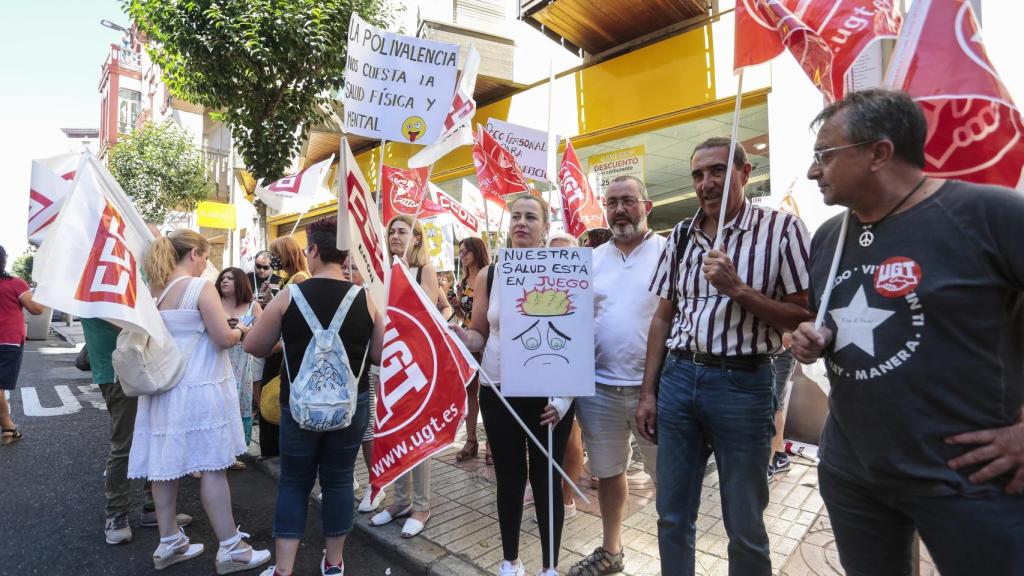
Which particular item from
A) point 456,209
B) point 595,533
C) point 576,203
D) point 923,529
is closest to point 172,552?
point 595,533

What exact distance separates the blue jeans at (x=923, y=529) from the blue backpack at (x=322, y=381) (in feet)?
6.90

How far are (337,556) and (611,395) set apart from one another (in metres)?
1.73

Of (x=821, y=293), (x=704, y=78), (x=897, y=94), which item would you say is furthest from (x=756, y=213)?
(x=704, y=78)

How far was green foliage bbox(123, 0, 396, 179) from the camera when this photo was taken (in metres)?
7.17

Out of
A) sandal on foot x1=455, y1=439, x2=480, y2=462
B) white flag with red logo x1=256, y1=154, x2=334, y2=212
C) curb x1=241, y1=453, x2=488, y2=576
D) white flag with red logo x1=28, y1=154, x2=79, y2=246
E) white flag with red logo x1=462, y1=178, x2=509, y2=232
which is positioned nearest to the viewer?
curb x1=241, y1=453, x2=488, y2=576

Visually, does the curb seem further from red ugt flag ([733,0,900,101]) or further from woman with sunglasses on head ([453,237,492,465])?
red ugt flag ([733,0,900,101])

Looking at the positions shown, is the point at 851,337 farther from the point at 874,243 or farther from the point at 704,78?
the point at 704,78

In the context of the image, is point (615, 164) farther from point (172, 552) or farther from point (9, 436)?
point (9, 436)

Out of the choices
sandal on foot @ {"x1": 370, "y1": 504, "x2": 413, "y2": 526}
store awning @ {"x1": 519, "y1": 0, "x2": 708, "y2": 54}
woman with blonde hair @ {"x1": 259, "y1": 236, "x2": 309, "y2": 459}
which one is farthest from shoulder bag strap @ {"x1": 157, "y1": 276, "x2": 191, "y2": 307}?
store awning @ {"x1": 519, "y1": 0, "x2": 708, "y2": 54}

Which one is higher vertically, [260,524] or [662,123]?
[662,123]

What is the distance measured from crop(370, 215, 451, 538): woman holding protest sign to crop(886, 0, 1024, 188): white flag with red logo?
243 cm

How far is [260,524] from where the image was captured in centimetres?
382

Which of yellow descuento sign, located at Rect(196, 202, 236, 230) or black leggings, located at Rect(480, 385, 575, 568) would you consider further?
yellow descuento sign, located at Rect(196, 202, 236, 230)

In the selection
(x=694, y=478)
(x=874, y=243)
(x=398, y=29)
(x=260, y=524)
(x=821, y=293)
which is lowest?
(x=260, y=524)
